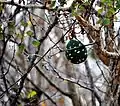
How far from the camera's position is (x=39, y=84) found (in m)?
3.92

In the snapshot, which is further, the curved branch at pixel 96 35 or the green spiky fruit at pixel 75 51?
the green spiky fruit at pixel 75 51

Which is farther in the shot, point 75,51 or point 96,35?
point 75,51

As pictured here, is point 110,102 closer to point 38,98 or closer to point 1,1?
point 1,1

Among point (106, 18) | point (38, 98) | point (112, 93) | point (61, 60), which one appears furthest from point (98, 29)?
point (61, 60)

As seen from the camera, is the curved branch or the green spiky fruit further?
the green spiky fruit

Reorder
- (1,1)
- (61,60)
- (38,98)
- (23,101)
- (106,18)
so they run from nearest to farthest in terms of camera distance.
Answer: (106,18)
(1,1)
(23,101)
(38,98)
(61,60)

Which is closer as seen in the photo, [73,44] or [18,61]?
[73,44]

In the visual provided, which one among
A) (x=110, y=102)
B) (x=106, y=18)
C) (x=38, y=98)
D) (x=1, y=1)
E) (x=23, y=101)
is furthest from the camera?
(x=38, y=98)

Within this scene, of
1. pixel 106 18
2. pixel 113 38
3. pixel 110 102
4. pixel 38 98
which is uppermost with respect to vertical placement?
pixel 106 18

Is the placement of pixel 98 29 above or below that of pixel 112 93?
above

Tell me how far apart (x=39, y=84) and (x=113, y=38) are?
1.63 metres

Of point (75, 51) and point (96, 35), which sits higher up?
point (96, 35)

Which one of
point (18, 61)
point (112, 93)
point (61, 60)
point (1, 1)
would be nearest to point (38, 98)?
point (18, 61)

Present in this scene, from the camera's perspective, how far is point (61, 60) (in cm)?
440
